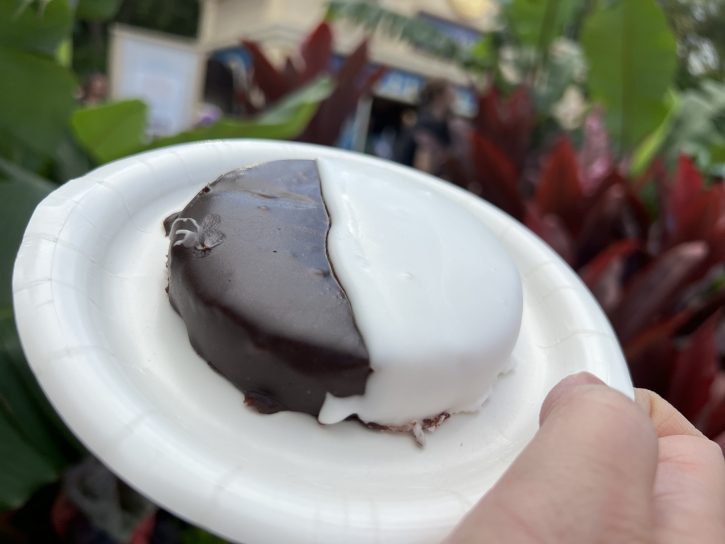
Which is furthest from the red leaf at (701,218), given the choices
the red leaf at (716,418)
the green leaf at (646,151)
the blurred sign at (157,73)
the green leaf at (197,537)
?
the blurred sign at (157,73)

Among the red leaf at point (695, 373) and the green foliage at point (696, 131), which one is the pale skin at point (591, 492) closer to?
the red leaf at point (695, 373)

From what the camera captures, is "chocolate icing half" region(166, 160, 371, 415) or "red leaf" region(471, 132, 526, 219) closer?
"chocolate icing half" region(166, 160, 371, 415)

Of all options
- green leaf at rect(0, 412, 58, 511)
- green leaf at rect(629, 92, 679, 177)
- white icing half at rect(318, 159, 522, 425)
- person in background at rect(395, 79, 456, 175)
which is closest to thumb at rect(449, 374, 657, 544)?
white icing half at rect(318, 159, 522, 425)

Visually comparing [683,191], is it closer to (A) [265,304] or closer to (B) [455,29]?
(A) [265,304]

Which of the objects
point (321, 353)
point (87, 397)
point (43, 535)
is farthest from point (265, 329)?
point (43, 535)

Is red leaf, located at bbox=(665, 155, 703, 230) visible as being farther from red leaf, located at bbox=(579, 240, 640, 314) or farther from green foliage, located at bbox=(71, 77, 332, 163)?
green foliage, located at bbox=(71, 77, 332, 163)

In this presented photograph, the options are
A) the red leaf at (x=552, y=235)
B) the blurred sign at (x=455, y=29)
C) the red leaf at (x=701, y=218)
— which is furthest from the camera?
the blurred sign at (x=455, y=29)

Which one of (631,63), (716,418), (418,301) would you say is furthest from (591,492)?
(631,63)

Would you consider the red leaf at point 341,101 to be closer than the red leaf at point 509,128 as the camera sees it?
Yes
